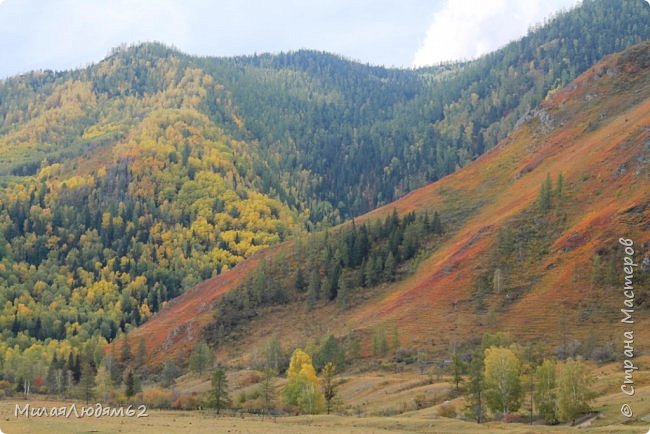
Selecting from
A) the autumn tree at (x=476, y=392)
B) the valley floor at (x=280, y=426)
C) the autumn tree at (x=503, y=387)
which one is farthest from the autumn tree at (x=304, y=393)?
the autumn tree at (x=503, y=387)

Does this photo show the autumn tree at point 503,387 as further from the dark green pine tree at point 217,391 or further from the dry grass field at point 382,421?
the dark green pine tree at point 217,391

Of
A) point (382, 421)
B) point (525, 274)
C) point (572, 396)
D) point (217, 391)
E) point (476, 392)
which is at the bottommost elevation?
point (382, 421)

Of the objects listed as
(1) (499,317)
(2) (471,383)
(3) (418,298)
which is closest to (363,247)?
(3) (418,298)

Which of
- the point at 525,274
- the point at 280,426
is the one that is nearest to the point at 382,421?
the point at 280,426

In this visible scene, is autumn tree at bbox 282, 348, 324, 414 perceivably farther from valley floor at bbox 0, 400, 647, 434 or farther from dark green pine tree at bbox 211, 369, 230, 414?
valley floor at bbox 0, 400, 647, 434

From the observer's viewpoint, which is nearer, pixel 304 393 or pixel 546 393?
pixel 546 393

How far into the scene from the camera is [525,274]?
145 metres

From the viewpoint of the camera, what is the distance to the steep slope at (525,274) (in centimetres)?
12912

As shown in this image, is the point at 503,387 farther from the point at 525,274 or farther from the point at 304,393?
the point at 525,274

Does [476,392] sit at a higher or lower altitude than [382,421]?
higher

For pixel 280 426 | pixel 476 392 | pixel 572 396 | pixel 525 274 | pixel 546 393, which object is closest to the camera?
pixel 280 426

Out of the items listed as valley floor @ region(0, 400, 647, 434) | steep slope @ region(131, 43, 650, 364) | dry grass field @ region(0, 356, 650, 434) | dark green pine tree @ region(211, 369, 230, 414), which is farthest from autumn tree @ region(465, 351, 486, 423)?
steep slope @ region(131, 43, 650, 364)

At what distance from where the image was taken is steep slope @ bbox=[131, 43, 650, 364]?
5084 inches

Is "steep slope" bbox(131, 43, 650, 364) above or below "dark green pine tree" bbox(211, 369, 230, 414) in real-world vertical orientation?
above
